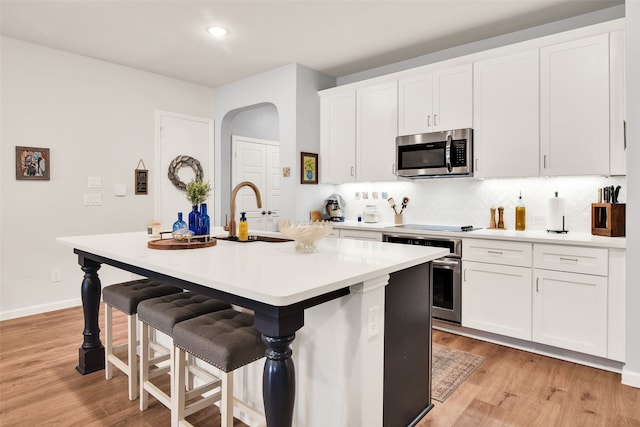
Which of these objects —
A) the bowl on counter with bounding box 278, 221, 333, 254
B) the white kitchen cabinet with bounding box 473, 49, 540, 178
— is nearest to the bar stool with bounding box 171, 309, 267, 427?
the bowl on counter with bounding box 278, 221, 333, 254

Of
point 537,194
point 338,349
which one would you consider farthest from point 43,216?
point 537,194

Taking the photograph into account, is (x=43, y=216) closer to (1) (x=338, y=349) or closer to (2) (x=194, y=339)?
(2) (x=194, y=339)

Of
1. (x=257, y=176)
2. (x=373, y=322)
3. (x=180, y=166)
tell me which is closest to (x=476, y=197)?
(x=373, y=322)

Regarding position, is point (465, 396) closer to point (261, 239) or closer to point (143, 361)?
point (261, 239)

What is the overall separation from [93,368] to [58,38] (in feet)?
10.5

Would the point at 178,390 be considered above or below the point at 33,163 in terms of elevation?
below

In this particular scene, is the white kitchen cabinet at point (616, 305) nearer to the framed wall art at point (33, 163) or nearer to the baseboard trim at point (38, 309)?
the baseboard trim at point (38, 309)

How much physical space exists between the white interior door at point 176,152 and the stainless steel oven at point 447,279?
9.81ft

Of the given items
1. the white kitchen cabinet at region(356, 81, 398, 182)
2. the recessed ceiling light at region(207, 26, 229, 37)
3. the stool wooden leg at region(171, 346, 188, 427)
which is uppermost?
the recessed ceiling light at region(207, 26, 229, 37)

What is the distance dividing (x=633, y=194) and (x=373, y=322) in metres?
2.12

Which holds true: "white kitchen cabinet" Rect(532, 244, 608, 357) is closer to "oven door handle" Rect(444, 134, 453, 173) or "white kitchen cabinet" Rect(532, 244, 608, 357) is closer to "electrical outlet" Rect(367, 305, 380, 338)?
"oven door handle" Rect(444, 134, 453, 173)

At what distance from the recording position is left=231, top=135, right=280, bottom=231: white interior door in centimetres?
574

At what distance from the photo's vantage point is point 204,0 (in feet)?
10.0

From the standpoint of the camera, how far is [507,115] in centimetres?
335
